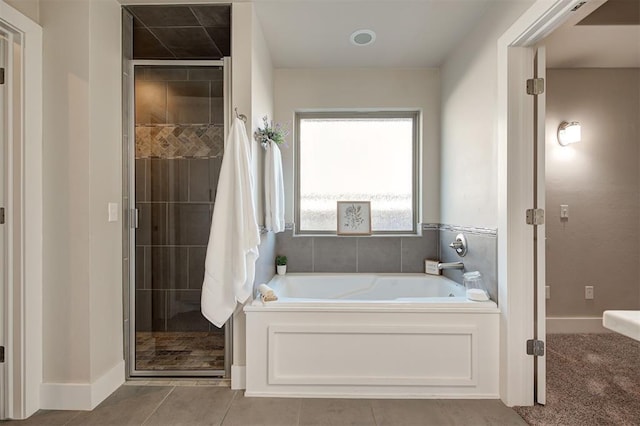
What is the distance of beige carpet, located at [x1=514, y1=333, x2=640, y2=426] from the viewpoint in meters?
1.96

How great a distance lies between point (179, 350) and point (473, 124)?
256 centimetres

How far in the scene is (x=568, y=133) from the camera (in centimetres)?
309

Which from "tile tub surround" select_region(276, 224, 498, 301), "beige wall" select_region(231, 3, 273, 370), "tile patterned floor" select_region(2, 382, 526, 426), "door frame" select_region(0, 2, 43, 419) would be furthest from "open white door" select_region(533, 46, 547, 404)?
Answer: "door frame" select_region(0, 2, 43, 419)

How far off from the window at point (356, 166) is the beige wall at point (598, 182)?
1.19 m

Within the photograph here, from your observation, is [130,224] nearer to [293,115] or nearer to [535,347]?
[293,115]

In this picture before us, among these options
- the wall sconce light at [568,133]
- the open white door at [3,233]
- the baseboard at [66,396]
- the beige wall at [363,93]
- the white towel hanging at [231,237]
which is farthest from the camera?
the beige wall at [363,93]

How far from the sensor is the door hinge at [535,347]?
6.75ft

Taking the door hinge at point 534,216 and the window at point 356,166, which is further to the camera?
the window at point 356,166

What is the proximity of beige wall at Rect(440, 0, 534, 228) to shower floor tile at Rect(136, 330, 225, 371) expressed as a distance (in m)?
1.93

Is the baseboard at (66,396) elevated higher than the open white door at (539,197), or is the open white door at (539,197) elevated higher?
the open white door at (539,197)

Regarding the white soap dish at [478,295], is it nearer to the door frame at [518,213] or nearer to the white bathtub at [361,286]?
the door frame at [518,213]

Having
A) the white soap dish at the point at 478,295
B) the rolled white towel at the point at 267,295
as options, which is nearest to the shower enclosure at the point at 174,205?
the rolled white towel at the point at 267,295

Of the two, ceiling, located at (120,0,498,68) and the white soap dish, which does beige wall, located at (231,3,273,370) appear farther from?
the white soap dish

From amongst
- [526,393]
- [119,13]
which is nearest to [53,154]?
[119,13]
